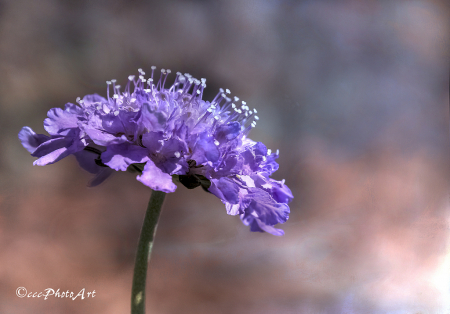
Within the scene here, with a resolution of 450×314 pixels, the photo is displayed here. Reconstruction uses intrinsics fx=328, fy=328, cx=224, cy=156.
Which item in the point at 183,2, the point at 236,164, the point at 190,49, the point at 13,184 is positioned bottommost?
the point at 13,184

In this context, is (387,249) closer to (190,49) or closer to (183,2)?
(190,49)

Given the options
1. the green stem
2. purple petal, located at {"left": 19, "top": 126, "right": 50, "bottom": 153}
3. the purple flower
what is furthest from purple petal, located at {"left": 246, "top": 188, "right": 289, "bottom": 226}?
purple petal, located at {"left": 19, "top": 126, "right": 50, "bottom": 153}

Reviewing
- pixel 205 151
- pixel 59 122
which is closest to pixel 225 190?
pixel 205 151

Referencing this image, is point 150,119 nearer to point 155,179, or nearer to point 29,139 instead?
point 155,179

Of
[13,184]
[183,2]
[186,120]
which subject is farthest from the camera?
[183,2]

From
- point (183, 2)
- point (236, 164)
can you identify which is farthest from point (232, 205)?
point (183, 2)

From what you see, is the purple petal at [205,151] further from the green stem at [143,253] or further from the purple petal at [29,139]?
the purple petal at [29,139]
